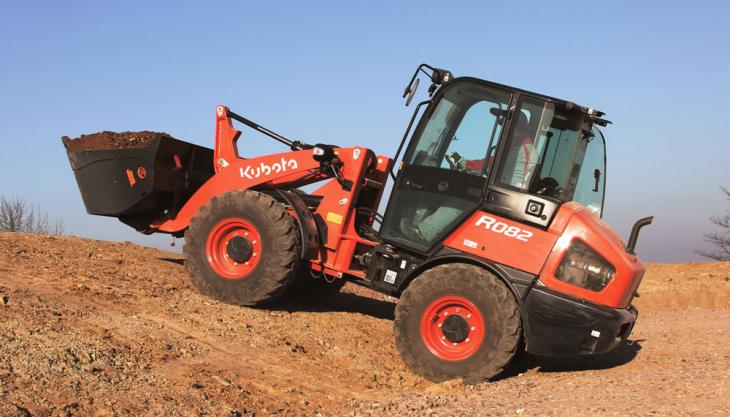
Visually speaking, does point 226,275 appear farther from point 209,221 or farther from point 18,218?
point 18,218

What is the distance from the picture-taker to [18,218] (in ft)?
71.5

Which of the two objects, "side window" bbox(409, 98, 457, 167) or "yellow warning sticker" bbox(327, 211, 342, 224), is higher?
"side window" bbox(409, 98, 457, 167)

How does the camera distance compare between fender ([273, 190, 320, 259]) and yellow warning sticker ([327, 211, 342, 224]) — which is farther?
yellow warning sticker ([327, 211, 342, 224])

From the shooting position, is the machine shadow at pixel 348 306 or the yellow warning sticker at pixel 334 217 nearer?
the yellow warning sticker at pixel 334 217

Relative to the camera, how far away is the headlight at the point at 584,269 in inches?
246

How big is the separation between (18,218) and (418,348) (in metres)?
18.5

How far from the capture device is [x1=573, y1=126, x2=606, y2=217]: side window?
22.8ft

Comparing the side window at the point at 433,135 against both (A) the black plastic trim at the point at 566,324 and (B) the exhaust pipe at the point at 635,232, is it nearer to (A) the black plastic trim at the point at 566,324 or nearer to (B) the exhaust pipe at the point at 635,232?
(A) the black plastic trim at the point at 566,324

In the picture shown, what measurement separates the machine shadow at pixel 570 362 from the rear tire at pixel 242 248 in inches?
92.9

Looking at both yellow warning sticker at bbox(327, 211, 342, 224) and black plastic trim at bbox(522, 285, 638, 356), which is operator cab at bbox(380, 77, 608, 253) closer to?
black plastic trim at bbox(522, 285, 638, 356)

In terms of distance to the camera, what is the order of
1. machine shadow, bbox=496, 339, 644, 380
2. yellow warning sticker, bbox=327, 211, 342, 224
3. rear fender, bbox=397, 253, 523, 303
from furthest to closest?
yellow warning sticker, bbox=327, 211, 342, 224
machine shadow, bbox=496, 339, 644, 380
rear fender, bbox=397, 253, 523, 303

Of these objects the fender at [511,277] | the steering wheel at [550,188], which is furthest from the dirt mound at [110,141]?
the steering wheel at [550,188]

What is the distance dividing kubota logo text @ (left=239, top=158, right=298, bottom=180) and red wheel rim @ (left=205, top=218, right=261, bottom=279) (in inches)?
25.6

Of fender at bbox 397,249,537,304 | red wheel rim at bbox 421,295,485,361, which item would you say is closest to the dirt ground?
red wheel rim at bbox 421,295,485,361
